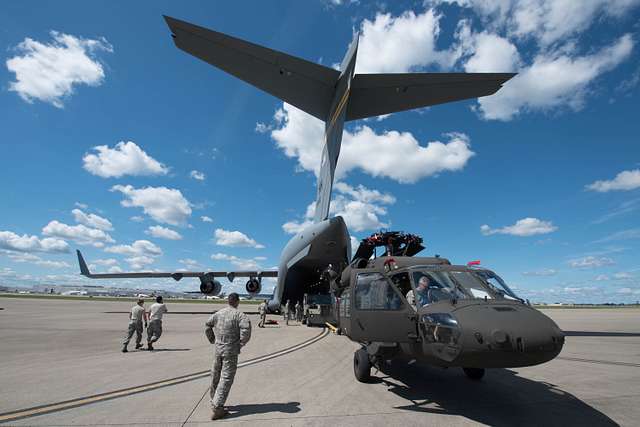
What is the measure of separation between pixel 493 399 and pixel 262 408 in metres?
3.67

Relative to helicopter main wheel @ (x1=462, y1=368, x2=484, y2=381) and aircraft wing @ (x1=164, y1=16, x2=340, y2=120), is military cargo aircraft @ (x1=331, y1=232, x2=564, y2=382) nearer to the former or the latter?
helicopter main wheel @ (x1=462, y1=368, x2=484, y2=381)

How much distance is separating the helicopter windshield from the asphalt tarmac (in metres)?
1.58

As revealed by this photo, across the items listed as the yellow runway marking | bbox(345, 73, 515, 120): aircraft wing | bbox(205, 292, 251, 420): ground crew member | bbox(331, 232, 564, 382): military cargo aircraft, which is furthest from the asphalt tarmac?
bbox(345, 73, 515, 120): aircraft wing

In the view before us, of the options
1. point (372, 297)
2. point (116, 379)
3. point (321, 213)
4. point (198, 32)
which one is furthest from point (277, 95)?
point (116, 379)

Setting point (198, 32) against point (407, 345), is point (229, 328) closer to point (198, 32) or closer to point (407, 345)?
point (407, 345)

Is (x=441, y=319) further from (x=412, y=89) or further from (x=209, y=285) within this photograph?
(x=209, y=285)

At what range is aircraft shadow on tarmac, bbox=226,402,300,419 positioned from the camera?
4699 mm

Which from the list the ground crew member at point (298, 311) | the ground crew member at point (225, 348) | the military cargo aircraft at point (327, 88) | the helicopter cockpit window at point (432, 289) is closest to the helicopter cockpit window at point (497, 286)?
the helicopter cockpit window at point (432, 289)

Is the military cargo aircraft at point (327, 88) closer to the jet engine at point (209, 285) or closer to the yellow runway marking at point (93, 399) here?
the yellow runway marking at point (93, 399)

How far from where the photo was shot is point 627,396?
564 cm

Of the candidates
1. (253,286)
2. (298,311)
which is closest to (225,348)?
(298,311)

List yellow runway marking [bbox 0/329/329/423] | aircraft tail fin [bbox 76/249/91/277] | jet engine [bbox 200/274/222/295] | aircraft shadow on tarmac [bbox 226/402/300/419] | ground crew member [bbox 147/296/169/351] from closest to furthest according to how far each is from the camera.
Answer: yellow runway marking [bbox 0/329/329/423], aircraft shadow on tarmac [bbox 226/402/300/419], ground crew member [bbox 147/296/169/351], jet engine [bbox 200/274/222/295], aircraft tail fin [bbox 76/249/91/277]

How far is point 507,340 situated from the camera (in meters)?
4.01

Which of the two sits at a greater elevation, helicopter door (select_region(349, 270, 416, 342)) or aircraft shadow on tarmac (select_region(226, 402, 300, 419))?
helicopter door (select_region(349, 270, 416, 342))
